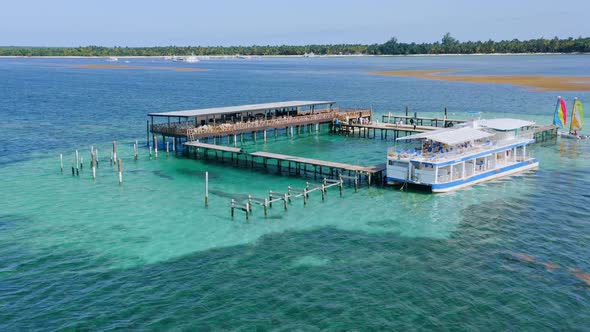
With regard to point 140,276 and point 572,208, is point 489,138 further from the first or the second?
point 140,276

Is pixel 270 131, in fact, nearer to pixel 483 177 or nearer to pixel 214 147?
pixel 214 147

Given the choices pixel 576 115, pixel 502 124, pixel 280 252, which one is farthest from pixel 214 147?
pixel 576 115

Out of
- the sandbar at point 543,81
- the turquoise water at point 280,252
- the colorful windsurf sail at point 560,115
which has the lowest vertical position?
the turquoise water at point 280,252

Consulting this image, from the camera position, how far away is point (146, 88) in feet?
474

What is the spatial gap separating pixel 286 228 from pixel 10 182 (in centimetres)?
2651

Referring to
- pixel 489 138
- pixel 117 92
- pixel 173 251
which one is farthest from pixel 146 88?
pixel 173 251

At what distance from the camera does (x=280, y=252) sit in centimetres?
3222

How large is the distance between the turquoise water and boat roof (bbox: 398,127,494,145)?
14.6 ft

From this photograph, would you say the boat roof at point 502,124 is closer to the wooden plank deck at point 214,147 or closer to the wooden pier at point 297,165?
the wooden pier at point 297,165

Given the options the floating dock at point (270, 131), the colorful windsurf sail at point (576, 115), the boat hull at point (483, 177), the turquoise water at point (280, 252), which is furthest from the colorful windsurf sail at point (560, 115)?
the boat hull at point (483, 177)

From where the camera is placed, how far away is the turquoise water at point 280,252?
25422 mm

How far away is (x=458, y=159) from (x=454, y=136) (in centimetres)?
330

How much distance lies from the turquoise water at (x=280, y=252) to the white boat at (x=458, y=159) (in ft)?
5.07

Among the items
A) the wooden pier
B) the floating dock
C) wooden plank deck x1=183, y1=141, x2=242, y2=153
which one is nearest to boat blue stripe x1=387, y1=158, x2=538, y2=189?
the wooden pier
